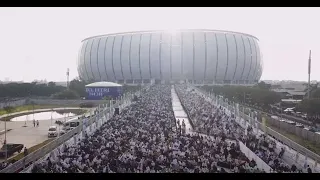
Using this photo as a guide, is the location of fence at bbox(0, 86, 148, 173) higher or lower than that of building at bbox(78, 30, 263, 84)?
lower

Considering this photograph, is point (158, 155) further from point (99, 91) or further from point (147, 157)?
point (99, 91)

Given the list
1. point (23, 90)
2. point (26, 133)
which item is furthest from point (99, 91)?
point (26, 133)

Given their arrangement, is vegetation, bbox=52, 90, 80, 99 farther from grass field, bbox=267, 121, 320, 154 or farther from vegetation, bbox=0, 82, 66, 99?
grass field, bbox=267, 121, 320, 154

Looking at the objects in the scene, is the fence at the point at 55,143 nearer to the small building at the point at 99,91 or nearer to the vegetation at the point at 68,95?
the small building at the point at 99,91

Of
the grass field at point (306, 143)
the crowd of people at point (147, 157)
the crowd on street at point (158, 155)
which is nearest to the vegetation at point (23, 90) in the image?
the crowd on street at point (158, 155)

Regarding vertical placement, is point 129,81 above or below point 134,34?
below

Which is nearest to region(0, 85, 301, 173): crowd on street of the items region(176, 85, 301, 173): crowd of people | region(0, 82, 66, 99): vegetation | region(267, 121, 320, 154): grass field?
region(176, 85, 301, 173): crowd of people
